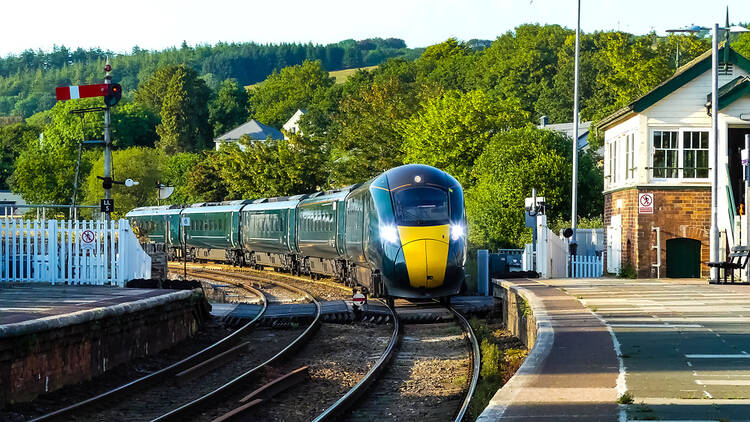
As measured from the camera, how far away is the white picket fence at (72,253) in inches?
850

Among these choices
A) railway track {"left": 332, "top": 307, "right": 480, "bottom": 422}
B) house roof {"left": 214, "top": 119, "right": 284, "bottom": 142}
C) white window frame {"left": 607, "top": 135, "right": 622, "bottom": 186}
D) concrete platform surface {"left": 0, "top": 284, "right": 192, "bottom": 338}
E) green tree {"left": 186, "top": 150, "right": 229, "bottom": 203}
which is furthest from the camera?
house roof {"left": 214, "top": 119, "right": 284, "bottom": 142}

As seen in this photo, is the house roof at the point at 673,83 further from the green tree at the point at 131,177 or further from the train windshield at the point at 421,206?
the green tree at the point at 131,177

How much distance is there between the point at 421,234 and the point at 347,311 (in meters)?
2.39

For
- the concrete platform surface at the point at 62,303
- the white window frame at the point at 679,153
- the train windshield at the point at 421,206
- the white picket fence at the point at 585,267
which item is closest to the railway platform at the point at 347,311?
the train windshield at the point at 421,206

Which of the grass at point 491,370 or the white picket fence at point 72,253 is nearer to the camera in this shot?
the grass at point 491,370

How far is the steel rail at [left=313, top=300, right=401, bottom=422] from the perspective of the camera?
38.2 ft

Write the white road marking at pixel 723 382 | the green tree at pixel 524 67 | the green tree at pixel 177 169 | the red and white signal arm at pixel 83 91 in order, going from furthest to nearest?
the green tree at pixel 524 67 → the green tree at pixel 177 169 → the red and white signal arm at pixel 83 91 → the white road marking at pixel 723 382

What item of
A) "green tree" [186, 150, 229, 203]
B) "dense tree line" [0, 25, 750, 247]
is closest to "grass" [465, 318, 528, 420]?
"dense tree line" [0, 25, 750, 247]

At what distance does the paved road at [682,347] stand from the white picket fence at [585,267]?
34.1 feet

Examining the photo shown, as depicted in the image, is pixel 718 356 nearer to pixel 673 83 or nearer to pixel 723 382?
pixel 723 382

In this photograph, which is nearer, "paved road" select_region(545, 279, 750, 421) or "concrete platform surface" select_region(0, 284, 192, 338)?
"paved road" select_region(545, 279, 750, 421)

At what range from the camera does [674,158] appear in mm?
29875

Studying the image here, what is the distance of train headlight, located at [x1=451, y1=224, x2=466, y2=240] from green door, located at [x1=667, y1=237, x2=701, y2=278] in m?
9.02

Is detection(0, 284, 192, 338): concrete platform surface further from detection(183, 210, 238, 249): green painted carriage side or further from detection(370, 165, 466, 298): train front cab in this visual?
detection(183, 210, 238, 249): green painted carriage side
